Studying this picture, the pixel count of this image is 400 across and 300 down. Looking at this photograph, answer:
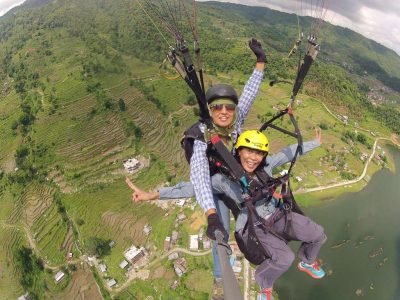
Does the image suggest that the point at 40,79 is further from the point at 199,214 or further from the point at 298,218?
the point at 298,218

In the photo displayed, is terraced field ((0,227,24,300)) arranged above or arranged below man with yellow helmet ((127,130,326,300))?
below

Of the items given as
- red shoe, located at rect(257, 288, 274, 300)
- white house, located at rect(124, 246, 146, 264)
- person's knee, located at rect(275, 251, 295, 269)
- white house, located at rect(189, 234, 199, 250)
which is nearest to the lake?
white house, located at rect(189, 234, 199, 250)

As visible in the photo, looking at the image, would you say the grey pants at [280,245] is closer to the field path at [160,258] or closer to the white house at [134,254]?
the field path at [160,258]

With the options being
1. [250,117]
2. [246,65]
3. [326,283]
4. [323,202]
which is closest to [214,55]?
[246,65]

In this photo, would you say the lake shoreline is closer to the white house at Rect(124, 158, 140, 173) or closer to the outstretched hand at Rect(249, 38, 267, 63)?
the white house at Rect(124, 158, 140, 173)

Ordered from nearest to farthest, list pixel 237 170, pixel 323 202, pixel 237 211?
pixel 237 170 < pixel 237 211 < pixel 323 202

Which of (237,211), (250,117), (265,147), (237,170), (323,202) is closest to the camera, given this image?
(237,170)

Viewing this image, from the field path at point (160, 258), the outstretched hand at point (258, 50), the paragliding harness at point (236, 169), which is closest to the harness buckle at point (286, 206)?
the paragliding harness at point (236, 169)
